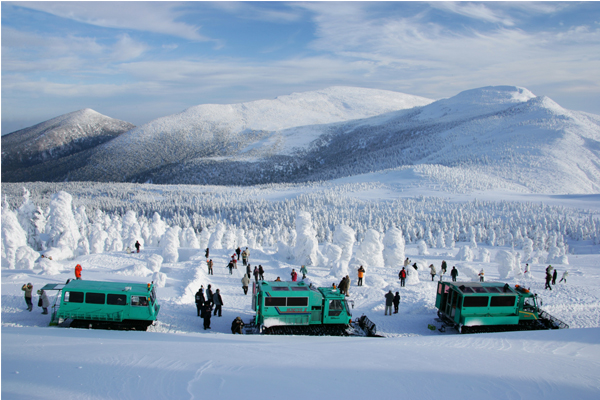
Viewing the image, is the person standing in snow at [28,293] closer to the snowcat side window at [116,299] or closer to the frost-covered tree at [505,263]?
the snowcat side window at [116,299]

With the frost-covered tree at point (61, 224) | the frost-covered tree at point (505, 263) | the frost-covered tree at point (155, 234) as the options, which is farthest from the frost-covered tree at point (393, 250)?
the frost-covered tree at point (155, 234)

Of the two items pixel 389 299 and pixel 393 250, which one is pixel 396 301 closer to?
pixel 389 299

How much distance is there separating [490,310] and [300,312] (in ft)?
24.1

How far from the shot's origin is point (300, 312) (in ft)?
42.7

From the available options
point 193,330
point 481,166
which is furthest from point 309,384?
point 481,166

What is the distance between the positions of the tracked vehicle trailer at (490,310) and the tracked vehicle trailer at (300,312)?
11.2 feet

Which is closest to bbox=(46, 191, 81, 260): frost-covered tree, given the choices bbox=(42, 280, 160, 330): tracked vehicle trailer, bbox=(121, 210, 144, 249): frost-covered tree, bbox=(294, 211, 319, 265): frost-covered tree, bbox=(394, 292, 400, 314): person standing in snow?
bbox=(121, 210, 144, 249): frost-covered tree

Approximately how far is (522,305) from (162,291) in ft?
50.6

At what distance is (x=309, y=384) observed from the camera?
21.0ft

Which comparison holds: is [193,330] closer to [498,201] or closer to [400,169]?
[498,201]

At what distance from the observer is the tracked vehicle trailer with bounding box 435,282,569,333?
44.2 feet

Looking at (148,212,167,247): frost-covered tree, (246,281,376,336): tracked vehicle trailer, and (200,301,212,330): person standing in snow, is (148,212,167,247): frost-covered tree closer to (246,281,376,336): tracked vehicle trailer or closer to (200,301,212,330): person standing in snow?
(200,301,212,330): person standing in snow

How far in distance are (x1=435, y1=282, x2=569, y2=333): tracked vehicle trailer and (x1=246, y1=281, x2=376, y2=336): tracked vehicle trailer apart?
11.2ft

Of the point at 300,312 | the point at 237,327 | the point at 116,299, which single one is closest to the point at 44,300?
the point at 116,299
